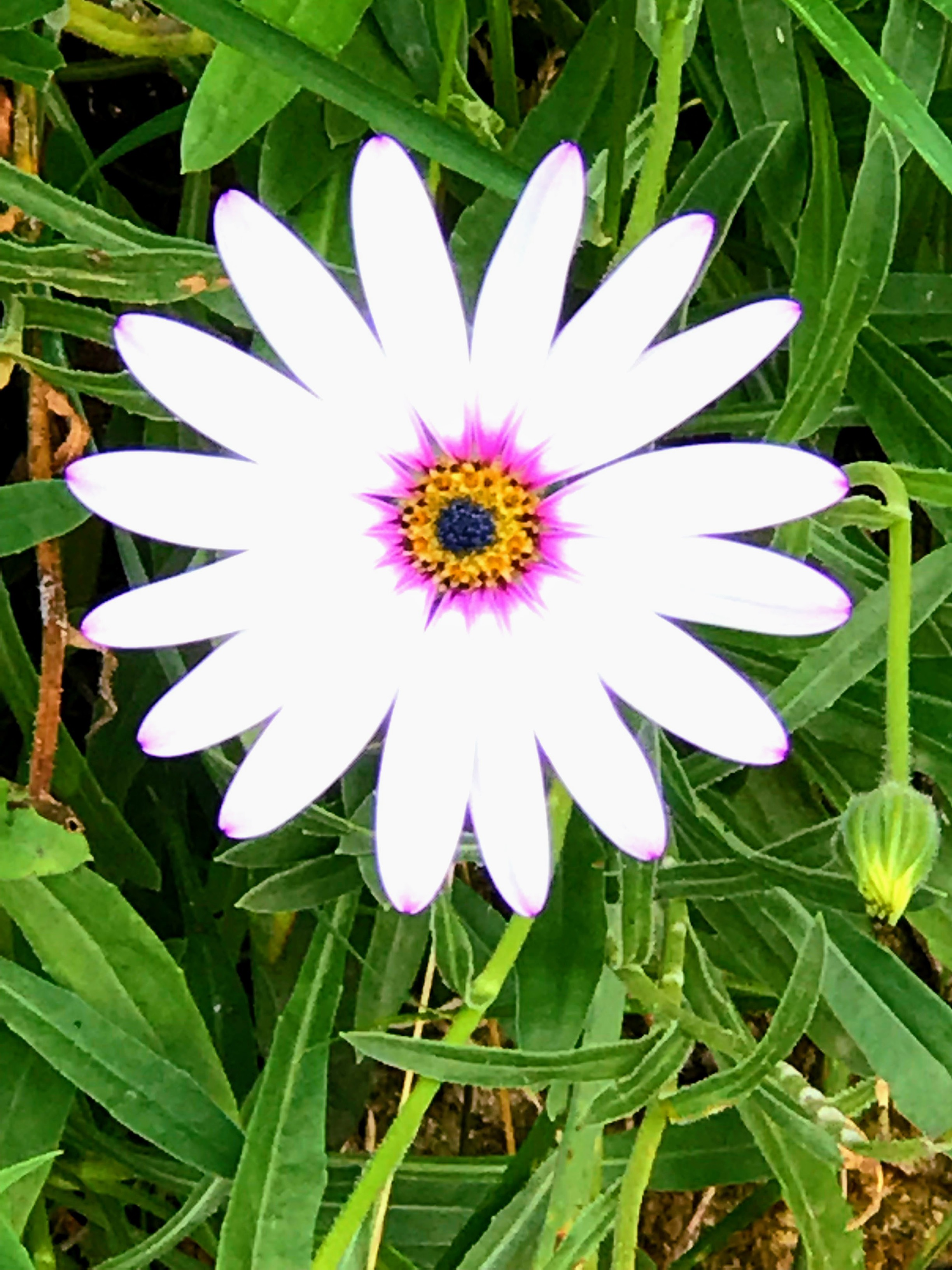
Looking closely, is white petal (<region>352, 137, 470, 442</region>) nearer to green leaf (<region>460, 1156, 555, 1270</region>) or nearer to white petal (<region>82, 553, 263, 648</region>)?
white petal (<region>82, 553, 263, 648</region>)

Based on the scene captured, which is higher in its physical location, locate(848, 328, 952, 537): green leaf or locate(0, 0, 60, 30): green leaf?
locate(0, 0, 60, 30): green leaf

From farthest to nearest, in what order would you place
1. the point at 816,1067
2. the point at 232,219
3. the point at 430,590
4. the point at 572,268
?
the point at 816,1067 → the point at 572,268 → the point at 430,590 → the point at 232,219

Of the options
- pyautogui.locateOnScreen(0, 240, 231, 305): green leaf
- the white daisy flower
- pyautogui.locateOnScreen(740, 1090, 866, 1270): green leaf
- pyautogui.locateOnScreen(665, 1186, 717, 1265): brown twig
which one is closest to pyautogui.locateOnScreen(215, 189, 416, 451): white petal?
the white daisy flower

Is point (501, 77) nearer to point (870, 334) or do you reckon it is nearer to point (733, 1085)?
point (870, 334)

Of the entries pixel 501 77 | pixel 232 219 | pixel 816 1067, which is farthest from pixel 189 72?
pixel 816 1067

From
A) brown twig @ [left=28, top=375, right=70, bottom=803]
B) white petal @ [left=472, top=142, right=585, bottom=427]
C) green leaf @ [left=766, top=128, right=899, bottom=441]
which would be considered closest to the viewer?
white petal @ [left=472, top=142, right=585, bottom=427]

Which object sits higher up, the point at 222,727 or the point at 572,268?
the point at 572,268

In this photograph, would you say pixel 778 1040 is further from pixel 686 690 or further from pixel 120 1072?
pixel 120 1072
